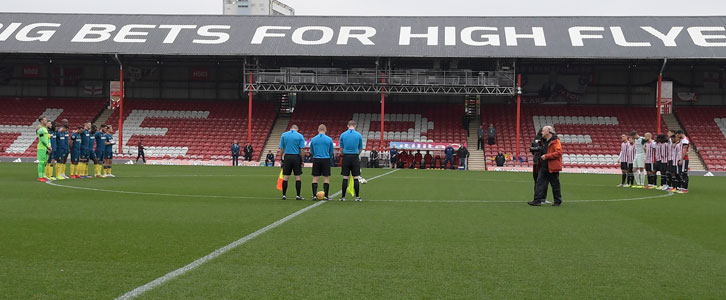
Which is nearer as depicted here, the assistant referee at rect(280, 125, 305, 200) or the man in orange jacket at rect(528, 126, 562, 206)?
the man in orange jacket at rect(528, 126, 562, 206)

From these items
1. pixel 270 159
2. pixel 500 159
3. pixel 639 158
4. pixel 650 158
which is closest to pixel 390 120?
pixel 500 159

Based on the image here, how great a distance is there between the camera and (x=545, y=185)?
14.1 meters

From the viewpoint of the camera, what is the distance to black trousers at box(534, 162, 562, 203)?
14.0 meters

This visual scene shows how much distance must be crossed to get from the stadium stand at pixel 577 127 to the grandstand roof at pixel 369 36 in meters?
6.20

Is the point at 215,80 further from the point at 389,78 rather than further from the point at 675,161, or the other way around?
the point at 675,161

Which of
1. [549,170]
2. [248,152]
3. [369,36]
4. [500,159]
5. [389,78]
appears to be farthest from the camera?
[369,36]

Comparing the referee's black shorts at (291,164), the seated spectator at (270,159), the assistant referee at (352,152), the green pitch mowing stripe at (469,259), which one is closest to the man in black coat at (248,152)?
the seated spectator at (270,159)

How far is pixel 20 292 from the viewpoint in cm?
517

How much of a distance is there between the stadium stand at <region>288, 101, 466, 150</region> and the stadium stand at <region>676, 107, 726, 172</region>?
50.4 ft

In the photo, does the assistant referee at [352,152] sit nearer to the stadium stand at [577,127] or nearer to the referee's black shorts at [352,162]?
the referee's black shorts at [352,162]

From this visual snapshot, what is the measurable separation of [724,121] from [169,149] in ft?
127

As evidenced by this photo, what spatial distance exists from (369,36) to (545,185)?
3288cm

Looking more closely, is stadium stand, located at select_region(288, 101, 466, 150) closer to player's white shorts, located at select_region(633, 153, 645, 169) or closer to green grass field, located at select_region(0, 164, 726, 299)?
player's white shorts, located at select_region(633, 153, 645, 169)

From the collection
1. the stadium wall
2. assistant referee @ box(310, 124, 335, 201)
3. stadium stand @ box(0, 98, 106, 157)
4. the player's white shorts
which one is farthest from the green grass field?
the stadium wall
